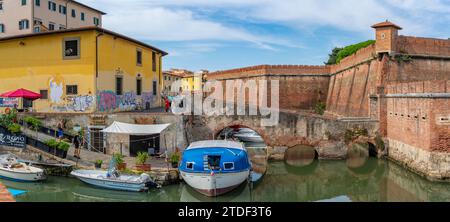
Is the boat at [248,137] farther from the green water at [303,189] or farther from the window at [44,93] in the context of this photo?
the window at [44,93]

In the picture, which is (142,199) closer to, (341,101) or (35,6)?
(341,101)

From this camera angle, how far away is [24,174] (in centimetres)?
1343

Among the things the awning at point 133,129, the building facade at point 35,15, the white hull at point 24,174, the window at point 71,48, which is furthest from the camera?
the building facade at point 35,15

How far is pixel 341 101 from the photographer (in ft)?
90.5

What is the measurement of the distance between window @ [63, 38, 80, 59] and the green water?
6.47 metres

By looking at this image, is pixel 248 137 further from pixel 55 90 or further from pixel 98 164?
pixel 98 164

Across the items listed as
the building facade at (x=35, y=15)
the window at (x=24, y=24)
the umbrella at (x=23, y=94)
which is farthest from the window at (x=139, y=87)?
the window at (x=24, y=24)

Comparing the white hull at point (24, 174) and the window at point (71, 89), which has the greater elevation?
the window at point (71, 89)

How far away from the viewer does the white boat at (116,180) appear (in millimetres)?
12590

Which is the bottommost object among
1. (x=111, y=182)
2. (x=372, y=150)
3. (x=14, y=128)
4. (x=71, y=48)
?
(x=111, y=182)

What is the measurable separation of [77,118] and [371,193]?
43.3 ft

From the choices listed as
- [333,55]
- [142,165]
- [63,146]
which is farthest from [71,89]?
[333,55]

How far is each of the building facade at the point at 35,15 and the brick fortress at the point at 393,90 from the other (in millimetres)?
15775

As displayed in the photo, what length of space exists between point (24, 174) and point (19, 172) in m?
0.18
